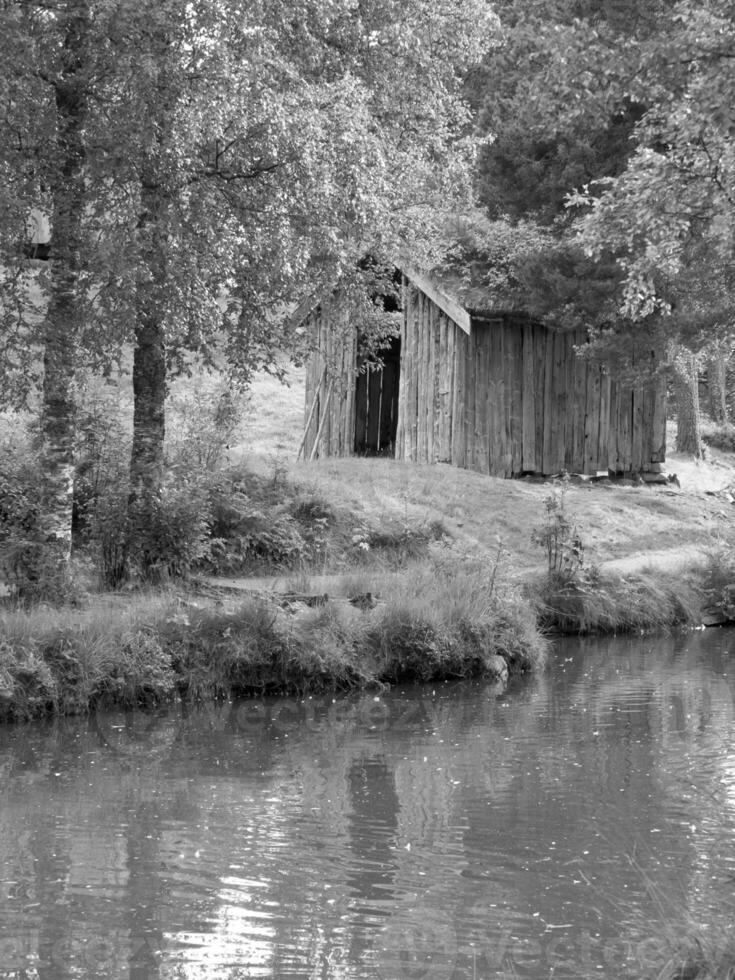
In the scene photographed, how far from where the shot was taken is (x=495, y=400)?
2130cm

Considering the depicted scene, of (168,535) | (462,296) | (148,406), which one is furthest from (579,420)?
(168,535)

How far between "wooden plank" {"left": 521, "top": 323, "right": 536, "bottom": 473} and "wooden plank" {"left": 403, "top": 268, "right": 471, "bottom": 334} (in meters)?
1.51

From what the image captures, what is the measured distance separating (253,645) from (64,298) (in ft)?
12.3

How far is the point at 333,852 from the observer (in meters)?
7.05

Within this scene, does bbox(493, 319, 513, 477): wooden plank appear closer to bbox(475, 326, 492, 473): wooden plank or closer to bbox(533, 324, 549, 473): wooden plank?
bbox(475, 326, 492, 473): wooden plank

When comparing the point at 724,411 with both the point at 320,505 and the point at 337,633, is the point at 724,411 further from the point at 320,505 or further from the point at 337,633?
the point at 337,633

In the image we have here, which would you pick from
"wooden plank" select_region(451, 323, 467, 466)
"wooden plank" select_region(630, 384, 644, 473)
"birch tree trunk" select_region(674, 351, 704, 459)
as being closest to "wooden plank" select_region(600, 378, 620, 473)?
"wooden plank" select_region(630, 384, 644, 473)

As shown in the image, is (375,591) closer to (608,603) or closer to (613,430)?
A: (608,603)

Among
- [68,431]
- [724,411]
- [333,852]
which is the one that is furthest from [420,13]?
[724,411]

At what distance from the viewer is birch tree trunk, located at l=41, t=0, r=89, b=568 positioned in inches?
453

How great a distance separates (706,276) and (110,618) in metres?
10.4

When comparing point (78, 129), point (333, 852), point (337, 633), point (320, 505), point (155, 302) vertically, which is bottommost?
point (333, 852)

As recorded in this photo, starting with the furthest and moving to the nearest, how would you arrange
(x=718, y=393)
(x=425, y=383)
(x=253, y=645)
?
(x=718, y=393), (x=425, y=383), (x=253, y=645)

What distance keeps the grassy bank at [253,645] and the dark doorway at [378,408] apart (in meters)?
10.7
